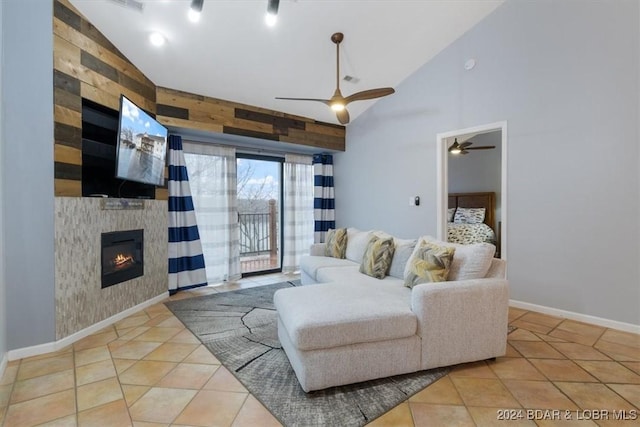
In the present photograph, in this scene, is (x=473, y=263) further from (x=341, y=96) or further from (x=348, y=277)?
(x=341, y=96)

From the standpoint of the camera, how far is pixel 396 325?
1.81m

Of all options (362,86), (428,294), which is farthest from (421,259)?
(362,86)

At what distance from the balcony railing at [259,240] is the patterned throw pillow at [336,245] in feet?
5.04

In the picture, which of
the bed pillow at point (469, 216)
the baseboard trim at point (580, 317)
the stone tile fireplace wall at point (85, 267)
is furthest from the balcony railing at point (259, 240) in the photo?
the bed pillow at point (469, 216)

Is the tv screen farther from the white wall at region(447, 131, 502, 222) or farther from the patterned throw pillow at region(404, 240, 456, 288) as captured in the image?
the white wall at region(447, 131, 502, 222)

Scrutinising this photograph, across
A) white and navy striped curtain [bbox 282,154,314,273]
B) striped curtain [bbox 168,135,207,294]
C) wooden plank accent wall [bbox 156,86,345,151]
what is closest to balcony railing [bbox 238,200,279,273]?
white and navy striped curtain [bbox 282,154,314,273]

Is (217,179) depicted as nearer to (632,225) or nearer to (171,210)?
(171,210)

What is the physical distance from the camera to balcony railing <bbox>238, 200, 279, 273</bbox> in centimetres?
495

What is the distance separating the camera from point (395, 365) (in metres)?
1.83

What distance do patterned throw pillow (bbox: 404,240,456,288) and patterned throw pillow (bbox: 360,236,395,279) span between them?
0.42 m

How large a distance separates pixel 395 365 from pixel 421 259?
86cm

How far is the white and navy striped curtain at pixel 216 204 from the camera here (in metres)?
4.10

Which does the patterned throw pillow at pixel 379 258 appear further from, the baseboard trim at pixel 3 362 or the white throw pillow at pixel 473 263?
the baseboard trim at pixel 3 362

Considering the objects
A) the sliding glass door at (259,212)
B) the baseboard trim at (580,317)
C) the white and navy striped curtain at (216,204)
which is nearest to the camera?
the baseboard trim at (580,317)
